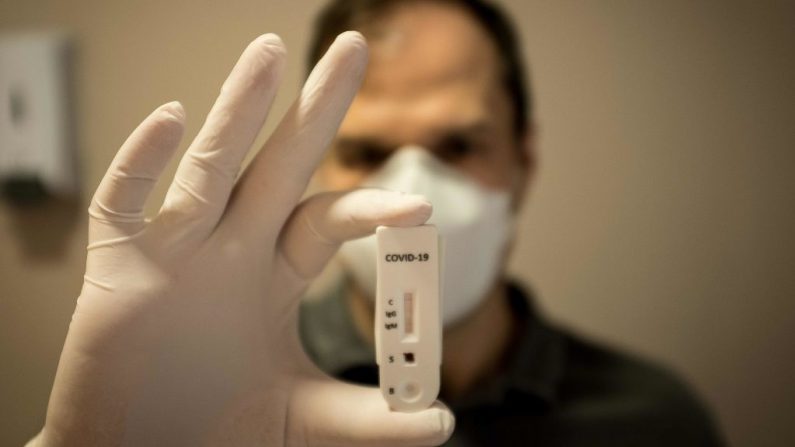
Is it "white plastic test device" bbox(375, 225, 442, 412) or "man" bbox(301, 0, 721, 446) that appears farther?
"man" bbox(301, 0, 721, 446)

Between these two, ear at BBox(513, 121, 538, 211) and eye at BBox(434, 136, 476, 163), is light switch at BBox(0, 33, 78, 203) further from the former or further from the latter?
ear at BBox(513, 121, 538, 211)

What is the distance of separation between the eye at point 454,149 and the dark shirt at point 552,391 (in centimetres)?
Result: 26

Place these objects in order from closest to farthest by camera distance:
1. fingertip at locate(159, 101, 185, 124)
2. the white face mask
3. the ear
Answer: fingertip at locate(159, 101, 185, 124) < the white face mask < the ear

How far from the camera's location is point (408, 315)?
18.0 inches

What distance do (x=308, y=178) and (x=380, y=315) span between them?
0.49ft

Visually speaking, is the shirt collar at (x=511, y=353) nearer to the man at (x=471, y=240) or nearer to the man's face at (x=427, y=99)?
the man at (x=471, y=240)

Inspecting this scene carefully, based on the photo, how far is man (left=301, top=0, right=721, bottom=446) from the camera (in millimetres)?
696

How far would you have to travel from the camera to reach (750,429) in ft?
2.64

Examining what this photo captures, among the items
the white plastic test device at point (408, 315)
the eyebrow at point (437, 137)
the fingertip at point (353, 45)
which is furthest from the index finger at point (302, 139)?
the eyebrow at point (437, 137)

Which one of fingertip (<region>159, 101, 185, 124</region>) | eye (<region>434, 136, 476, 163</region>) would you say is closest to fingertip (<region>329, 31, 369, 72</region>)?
fingertip (<region>159, 101, 185, 124</region>)

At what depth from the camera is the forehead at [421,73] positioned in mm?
698

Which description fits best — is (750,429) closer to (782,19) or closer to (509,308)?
(509,308)

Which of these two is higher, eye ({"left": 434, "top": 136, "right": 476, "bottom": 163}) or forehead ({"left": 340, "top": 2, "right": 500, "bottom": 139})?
forehead ({"left": 340, "top": 2, "right": 500, "bottom": 139})

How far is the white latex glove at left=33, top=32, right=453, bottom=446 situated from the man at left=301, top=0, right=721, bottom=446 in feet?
0.64
